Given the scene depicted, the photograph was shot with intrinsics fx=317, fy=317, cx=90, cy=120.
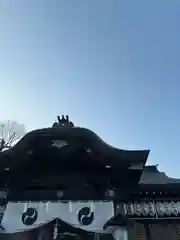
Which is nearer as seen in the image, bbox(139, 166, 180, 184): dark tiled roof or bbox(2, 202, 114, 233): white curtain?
bbox(2, 202, 114, 233): white curtain

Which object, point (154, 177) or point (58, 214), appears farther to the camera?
point (154, 177)

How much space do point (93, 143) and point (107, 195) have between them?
210 centimetres

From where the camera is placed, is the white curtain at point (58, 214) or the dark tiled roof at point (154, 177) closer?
the white curtain at point (58, 214)

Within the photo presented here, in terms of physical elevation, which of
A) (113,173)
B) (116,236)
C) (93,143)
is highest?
(93,143)

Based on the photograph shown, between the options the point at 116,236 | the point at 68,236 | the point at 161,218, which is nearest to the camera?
the point at 116,236

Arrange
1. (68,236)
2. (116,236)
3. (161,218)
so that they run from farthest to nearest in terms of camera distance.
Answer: (68,236) < (161,218) < (116,236)

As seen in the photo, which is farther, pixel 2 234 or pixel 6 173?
pixel 6 173

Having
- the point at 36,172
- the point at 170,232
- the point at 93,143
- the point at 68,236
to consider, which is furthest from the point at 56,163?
the point at 170,232

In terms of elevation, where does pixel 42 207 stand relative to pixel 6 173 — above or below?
below

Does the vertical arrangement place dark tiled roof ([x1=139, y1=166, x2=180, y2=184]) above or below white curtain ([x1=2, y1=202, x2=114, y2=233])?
above

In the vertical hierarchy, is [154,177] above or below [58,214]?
above

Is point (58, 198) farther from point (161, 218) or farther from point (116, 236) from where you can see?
point (161, 218)

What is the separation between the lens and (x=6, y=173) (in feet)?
41.6

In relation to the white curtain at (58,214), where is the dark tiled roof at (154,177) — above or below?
above
